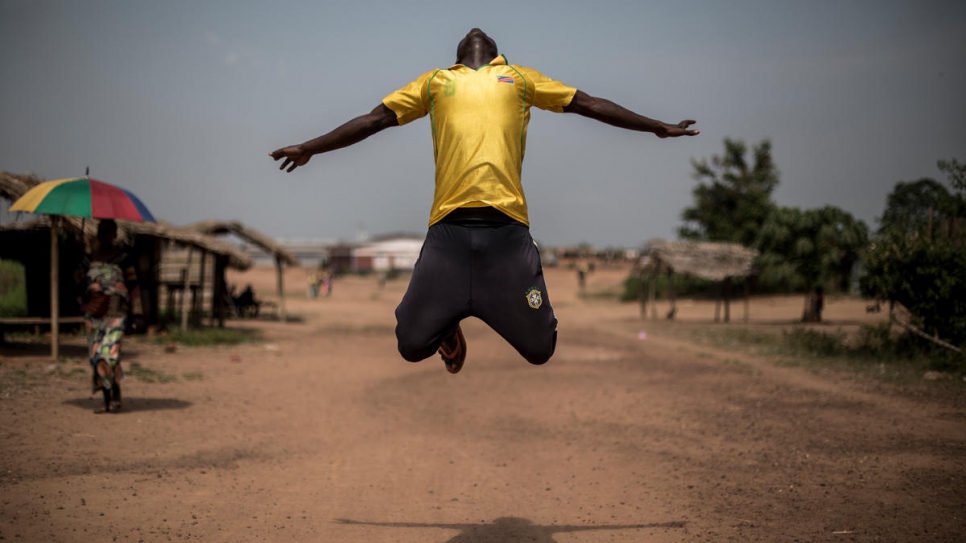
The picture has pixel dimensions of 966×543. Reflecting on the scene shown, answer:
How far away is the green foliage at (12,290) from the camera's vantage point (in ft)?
52.3

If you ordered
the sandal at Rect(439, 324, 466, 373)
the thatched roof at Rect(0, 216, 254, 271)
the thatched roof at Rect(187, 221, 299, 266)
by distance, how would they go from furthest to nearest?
the thatched roof at Rect(187, 221, 299, 266) < the thatched roof at Rect(0, 216, 254, 271) < the sandal at Rect(439, 324, 466, 373)

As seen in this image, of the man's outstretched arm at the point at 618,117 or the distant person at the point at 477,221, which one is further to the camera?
the man's outstretched arm at the point at 618,117

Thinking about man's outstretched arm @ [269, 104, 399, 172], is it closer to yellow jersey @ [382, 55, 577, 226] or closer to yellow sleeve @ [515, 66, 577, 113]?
yellow jersey @ [382, 55, 577, 226]

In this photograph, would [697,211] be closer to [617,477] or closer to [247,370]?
[247,370]

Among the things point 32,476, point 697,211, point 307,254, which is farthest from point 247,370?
point 307,254

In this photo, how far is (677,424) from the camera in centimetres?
912

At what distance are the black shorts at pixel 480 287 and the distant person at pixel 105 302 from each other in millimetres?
5417

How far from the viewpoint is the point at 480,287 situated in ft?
12.8

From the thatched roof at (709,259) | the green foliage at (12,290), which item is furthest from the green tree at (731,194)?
the green foliage at (12,290)

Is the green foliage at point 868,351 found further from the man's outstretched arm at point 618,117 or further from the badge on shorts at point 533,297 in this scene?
the badge on shorts at point 533,297

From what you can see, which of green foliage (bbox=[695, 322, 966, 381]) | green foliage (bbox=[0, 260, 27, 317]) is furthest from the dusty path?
green foliage (bbox=[0, 260, 27, 317])

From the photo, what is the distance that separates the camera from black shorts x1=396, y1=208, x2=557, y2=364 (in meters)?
3.90

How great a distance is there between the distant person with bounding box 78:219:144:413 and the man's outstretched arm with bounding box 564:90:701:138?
607 centimetres

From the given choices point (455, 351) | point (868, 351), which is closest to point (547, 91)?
point (455, 351)
